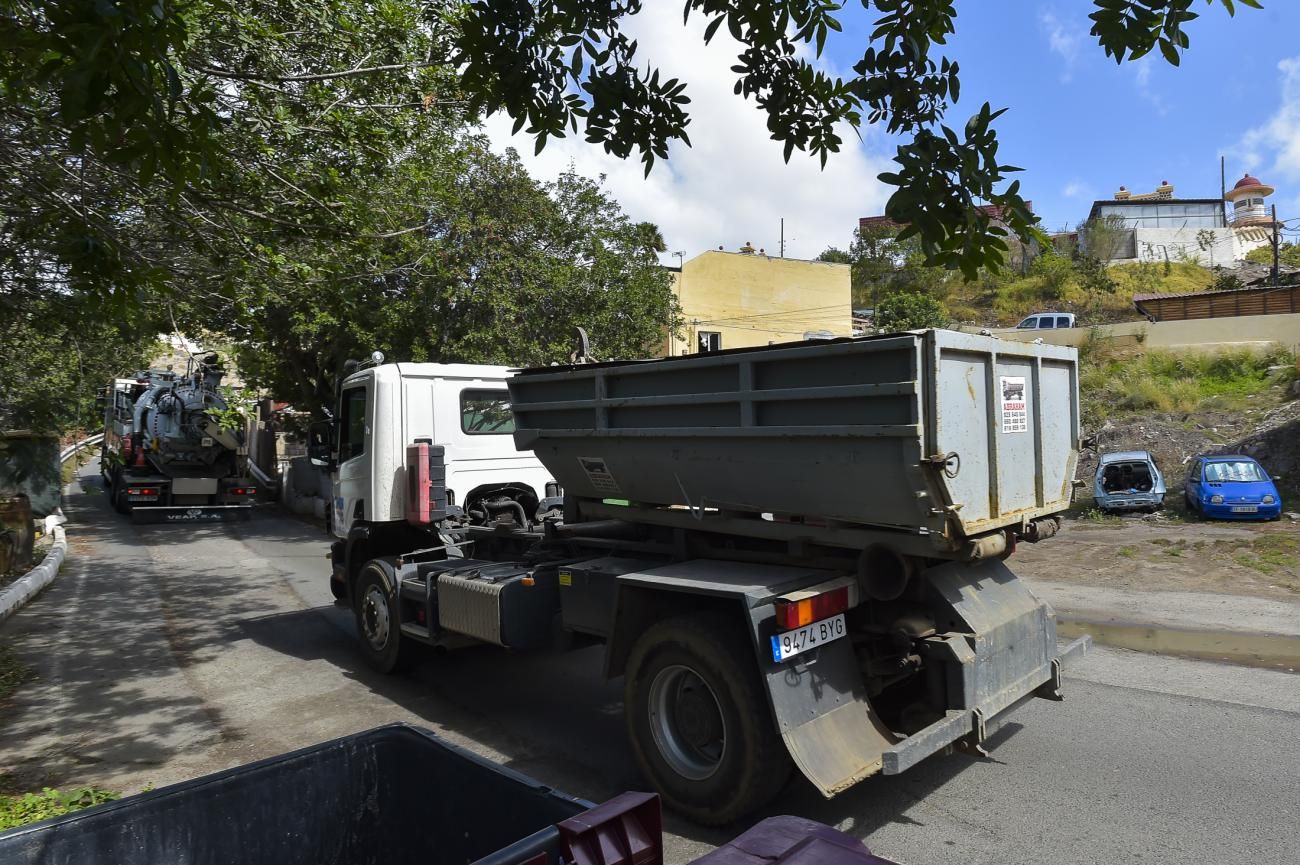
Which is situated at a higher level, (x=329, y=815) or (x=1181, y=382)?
(x=1181, y=382)

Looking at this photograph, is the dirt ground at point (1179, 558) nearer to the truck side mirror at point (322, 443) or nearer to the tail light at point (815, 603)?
the tail light at point (815, 603)

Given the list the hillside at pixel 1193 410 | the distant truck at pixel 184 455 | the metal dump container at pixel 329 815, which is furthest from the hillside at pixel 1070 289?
the metal dump container at pixel 329 815

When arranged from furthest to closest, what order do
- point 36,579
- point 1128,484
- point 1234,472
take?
point 1128,484, point 1234,472, point 36,579

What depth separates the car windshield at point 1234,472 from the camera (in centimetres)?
1559

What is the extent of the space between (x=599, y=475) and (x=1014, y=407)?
268 cm

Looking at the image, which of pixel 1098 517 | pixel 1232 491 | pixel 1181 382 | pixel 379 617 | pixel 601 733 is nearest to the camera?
pixel 601 733

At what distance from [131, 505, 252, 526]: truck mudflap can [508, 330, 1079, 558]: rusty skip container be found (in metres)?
17.7

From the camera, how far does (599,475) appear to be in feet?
19.0

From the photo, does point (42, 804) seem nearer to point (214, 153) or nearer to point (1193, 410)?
point (214, 153)

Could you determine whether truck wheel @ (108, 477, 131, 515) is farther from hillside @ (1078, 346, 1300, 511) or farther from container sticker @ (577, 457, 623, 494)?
hillside @ (1078, 346, 1300, 511)

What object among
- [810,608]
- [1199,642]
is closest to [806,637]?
[810,608]

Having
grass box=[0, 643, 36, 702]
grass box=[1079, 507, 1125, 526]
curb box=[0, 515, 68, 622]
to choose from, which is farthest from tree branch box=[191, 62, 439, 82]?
grass box=[1079, 507, 1125, 526]

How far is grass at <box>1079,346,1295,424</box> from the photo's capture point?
22.8 meters

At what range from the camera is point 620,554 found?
19.0 ft
